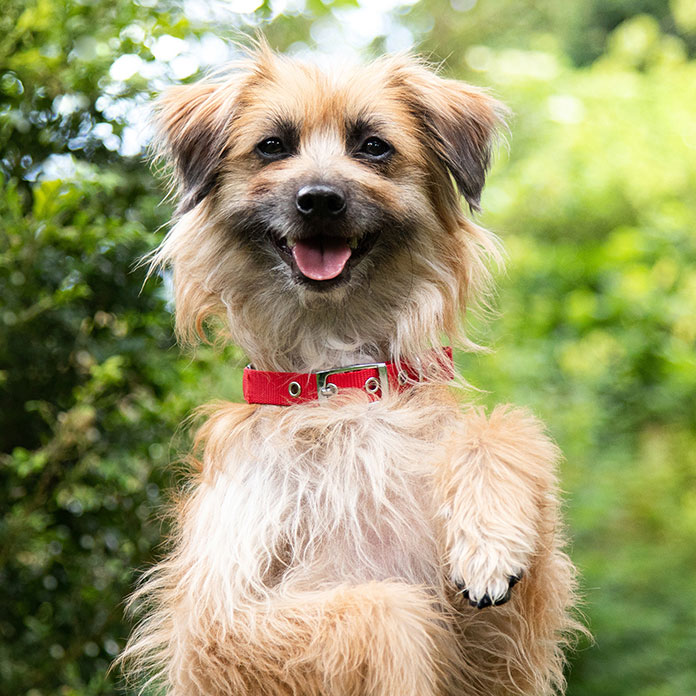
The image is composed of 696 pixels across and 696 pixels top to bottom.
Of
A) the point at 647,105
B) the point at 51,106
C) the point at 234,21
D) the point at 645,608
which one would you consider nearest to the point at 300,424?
the point at 51,106

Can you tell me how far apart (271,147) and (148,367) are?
4.12 ft

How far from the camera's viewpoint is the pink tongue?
287 cm

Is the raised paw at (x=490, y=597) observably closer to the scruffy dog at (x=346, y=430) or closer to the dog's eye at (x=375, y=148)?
the scruffy dog at (x=346, y=430)

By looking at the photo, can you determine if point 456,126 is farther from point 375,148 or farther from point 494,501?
point 494,501

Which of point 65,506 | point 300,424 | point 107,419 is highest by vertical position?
point 300,424

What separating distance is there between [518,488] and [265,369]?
97 centimetres

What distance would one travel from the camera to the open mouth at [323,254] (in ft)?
9.43

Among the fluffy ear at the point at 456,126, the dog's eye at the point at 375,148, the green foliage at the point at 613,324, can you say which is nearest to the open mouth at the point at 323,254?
the dog's eye at the point at 375,148

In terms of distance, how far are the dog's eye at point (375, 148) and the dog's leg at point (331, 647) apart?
4.42ft

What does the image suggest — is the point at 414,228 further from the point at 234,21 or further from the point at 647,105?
the point at 647,105

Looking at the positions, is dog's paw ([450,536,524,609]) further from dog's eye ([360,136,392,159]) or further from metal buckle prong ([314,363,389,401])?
dog's eye ([360,136,392,159])

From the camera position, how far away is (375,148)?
2963 mm

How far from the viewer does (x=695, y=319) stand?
8.05m

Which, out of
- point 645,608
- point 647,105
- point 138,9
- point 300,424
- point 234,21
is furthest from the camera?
point 647,105
